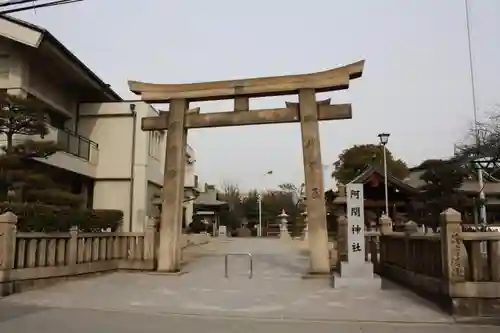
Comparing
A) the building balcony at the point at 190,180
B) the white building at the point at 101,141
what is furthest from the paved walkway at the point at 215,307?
the building balcony at the point at 190,180

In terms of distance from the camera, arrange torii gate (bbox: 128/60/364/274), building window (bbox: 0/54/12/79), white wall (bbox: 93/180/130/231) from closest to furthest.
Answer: torii gate (bbox: 128/60/364/274), building window (bbox: 0/54/12/79), white wall (bbox: 93/180/130/231)

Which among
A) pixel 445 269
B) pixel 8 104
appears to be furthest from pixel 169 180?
pixel 445 269

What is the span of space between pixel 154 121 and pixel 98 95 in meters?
8.62

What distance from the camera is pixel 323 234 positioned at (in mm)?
13617

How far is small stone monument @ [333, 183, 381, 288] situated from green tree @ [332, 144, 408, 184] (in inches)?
1136

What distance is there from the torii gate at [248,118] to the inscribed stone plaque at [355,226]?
1542mm

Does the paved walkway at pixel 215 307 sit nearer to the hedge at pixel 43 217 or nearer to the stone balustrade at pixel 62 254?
the stone balustrade at pixel 62 254

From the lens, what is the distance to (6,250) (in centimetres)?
1038

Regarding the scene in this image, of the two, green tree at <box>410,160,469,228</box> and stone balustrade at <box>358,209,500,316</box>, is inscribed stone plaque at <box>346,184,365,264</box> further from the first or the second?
green tree at <box>410,160,469,228</box>

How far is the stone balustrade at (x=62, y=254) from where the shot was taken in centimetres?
1048

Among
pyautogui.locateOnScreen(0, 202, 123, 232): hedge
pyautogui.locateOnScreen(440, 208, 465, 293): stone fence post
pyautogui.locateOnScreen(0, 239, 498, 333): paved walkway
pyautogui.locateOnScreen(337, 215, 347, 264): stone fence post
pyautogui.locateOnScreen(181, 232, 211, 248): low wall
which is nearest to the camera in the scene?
pyautogui.locateOnScreen(0, 239, 498, 333): paved walkway

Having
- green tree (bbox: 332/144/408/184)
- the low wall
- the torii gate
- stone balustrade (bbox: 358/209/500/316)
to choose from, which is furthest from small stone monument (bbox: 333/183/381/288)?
green tree (bbox: 332/144/408/184)

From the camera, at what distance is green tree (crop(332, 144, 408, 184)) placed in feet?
135

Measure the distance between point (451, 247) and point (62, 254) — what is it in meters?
9.35
